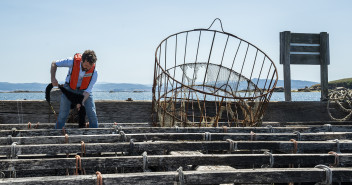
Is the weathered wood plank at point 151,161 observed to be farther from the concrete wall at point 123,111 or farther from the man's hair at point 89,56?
the concrete wall at point 123,111

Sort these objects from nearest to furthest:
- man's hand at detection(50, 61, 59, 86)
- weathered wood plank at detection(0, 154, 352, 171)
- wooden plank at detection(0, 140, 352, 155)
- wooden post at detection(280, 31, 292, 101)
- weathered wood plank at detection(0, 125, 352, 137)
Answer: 1. weathered wood plank at detection(0, 154, 352, 171)
2. wooden plank at detection(0, 140, 352, 155)
3. weathered wood plank at detection(0, 125, 352, 137)
4. man's hand at detection(50, 61, 59, 86)
5. wooden post at detection(280, 31, 292, 101)

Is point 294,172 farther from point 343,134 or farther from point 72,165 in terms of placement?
point 343,134

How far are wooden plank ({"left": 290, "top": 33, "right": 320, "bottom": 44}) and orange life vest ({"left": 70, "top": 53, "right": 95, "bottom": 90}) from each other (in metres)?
5.50

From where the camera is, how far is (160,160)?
118 inches

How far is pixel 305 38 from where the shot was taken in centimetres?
904

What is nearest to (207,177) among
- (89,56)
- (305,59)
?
(89,56)

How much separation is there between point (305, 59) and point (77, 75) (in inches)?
237

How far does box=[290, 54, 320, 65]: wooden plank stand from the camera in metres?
8.93

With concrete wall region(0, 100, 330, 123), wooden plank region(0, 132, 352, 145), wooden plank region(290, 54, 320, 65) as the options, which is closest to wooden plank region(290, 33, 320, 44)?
wooden plank region(290, 54, 320, 65)

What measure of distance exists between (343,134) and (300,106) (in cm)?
292

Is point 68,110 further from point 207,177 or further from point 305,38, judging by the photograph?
point 305,38

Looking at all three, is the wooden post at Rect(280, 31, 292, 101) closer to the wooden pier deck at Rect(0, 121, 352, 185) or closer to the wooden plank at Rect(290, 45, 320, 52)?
the wooden plank at Rect(290, 45, 320, 52)

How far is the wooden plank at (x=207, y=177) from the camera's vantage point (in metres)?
2.36

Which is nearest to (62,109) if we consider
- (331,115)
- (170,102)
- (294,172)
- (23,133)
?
(23,133)
